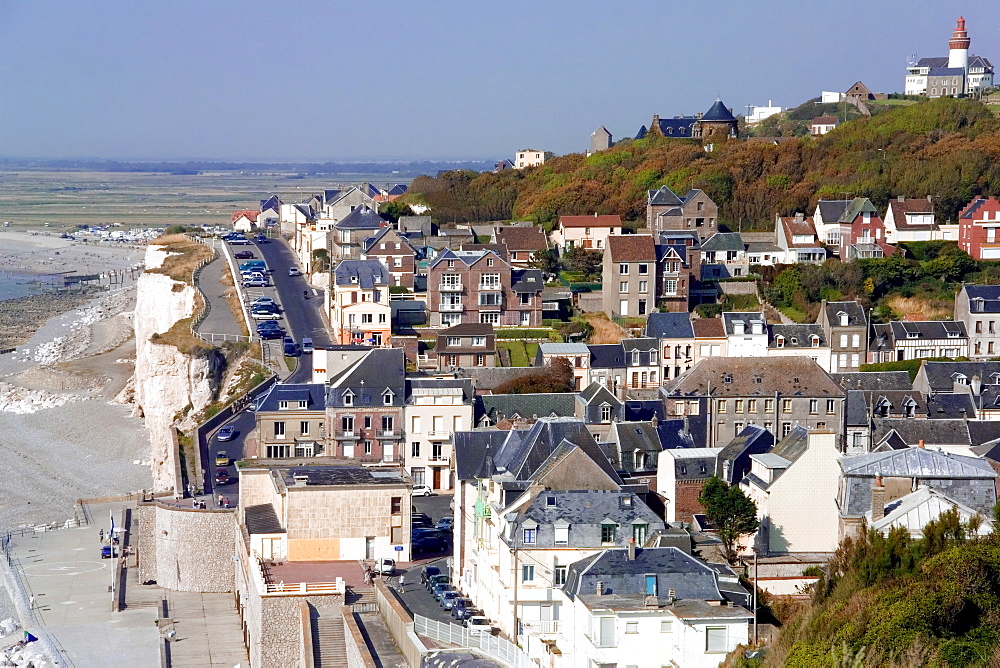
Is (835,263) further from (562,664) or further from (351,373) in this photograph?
(562,664)

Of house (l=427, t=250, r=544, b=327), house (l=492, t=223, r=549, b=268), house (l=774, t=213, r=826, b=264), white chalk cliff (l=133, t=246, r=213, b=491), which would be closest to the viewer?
white chalk cliff (l=133, t=246, r=213, b=491)

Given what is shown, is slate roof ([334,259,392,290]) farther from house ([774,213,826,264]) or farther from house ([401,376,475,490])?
house ([774,213,826,264])

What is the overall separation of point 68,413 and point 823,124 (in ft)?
130

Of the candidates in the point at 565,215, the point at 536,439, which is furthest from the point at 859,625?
the point at 565,215

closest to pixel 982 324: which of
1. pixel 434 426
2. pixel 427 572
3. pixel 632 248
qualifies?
pixel 632 248

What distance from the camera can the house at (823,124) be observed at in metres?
75.1

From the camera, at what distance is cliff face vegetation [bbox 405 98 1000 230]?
61375mm

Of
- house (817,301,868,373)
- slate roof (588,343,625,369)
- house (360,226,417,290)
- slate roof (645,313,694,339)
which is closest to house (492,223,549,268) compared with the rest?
house (360,226,417,290)

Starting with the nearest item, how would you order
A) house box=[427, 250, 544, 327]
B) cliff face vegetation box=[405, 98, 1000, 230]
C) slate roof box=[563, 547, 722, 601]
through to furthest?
1. slate roof box=[563, 547, 722, 601]
2. house box=[427, 250, 544, 327]
3. cliff face vegetation box=[405, 98, 1000, 230]

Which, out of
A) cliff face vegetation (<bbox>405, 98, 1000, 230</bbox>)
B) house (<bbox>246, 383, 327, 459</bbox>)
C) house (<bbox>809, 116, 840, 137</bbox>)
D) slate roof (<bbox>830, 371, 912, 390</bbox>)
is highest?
house (<bbox>809, 116, 840, 137</bbox>)

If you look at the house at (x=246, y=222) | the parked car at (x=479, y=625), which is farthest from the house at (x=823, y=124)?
the parked car at (x=479, y=625)

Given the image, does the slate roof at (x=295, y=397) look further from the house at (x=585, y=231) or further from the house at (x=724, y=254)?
the house at (x=585, y=231)

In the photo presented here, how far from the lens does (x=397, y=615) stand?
83.6 feet

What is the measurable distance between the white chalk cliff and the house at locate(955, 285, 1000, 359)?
79.8ft
